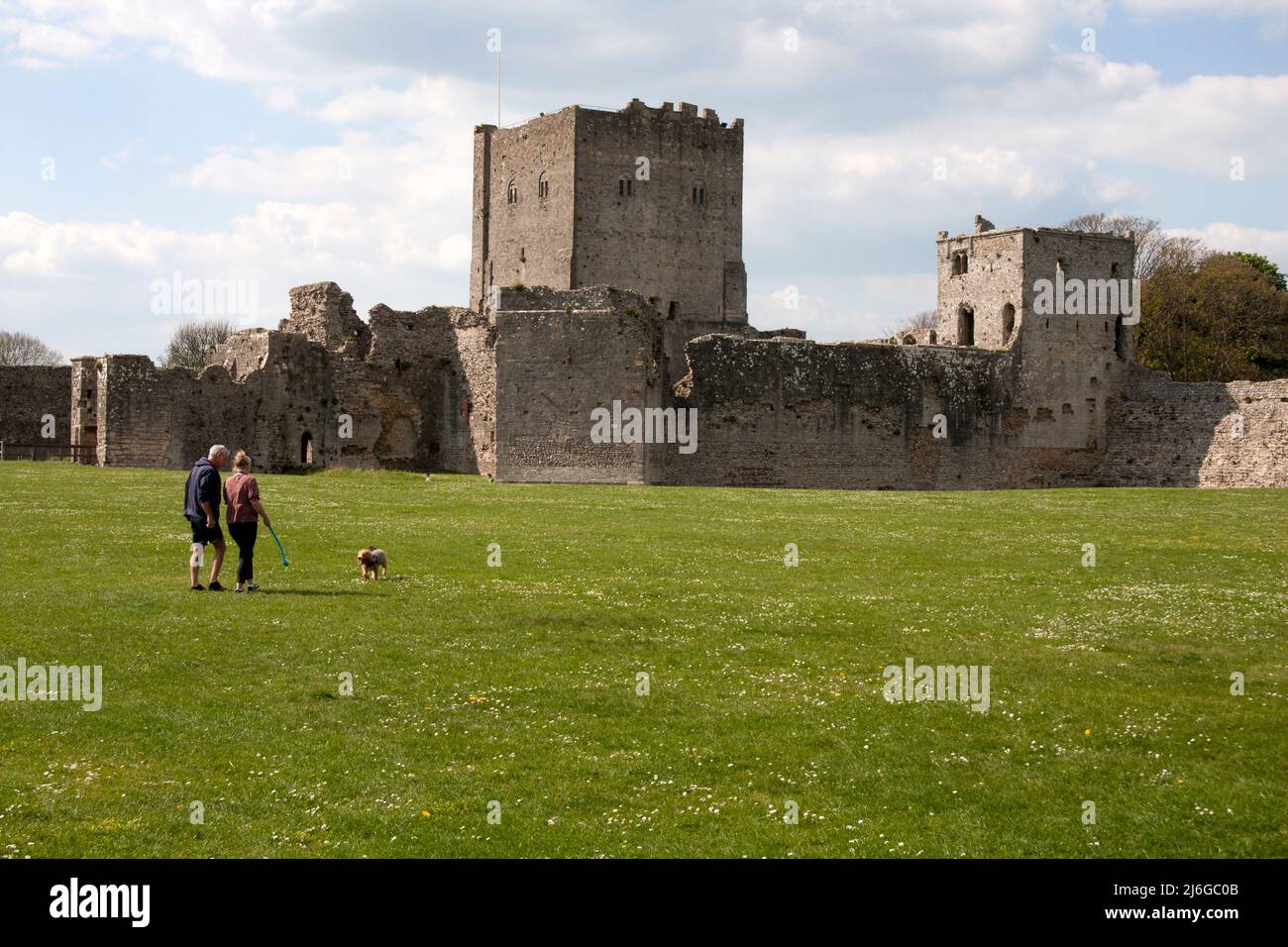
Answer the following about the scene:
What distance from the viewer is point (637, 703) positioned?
11.2 meters

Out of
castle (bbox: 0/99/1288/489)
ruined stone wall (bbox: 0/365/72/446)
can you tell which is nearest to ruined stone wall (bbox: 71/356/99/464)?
castle (bbox: 0/99/1288/489)

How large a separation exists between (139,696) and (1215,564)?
14910 mm

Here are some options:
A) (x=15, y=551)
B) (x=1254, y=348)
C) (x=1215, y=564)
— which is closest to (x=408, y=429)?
(x=15, y=551)

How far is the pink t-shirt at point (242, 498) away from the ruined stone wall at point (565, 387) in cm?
2225

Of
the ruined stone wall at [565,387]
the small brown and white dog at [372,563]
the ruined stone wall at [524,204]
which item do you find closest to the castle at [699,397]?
the ruined stone wall at [565,387]

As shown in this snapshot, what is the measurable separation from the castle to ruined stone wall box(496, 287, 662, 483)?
0.06 metres

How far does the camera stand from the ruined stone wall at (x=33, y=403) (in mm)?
49719

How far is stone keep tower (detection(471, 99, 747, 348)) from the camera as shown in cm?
6309

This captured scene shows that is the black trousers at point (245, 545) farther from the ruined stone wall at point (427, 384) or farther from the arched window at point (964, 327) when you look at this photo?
the arched window at point (964, 327)

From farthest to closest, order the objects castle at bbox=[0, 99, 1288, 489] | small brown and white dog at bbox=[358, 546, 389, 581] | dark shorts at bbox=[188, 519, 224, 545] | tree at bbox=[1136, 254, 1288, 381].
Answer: tree at bbox=[1136, 254, 1288, 381], castle at bbox=[0, 99, 1288, 489], small brown and white dog at bbox=[358, 546, 389, 581], dark shorts at bbox=[188, 519, 224, 545]

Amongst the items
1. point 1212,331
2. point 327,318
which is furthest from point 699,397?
point 1212,331

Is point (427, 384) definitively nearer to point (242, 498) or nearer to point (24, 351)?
point (242, 498)

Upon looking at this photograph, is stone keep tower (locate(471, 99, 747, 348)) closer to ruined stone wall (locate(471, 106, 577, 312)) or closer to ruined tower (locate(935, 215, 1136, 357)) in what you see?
ruined stone wall (locate(471, 106, 577, 312))

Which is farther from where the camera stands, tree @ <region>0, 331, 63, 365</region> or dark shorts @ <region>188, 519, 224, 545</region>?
tree @ <region>0, 331, 63, 365</region>
